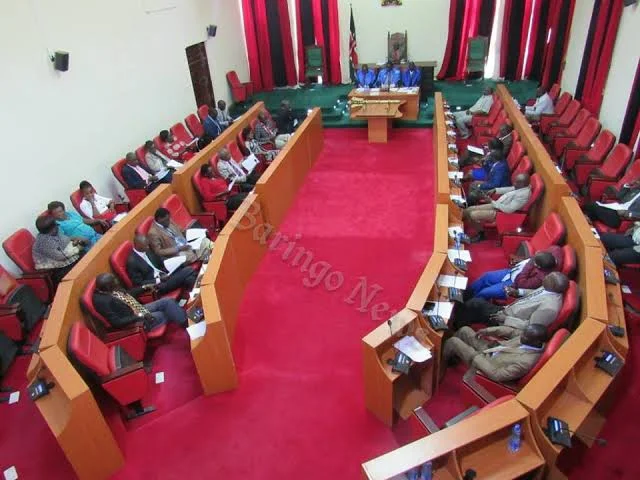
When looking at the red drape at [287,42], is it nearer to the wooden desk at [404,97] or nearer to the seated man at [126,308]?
the wooden desk at [404,97]

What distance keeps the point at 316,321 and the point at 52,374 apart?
216 cm

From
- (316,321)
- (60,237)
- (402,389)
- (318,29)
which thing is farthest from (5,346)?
(318,29)

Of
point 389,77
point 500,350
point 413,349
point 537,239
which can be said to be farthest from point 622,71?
point 413,349

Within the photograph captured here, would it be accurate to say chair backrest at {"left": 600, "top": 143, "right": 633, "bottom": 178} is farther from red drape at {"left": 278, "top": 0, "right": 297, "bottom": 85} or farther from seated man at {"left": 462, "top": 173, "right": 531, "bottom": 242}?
red drape at {"left": 278, "top": 0, "right": 297, "bottom": 85}

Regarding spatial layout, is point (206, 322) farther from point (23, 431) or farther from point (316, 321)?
point (23, 431)

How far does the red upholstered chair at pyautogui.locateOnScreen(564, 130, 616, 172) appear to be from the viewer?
5.80 metres

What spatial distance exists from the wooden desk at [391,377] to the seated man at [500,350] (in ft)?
0.87

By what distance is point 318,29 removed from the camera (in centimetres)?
1098

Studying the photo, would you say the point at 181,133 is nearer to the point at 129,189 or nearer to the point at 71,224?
the point at 129,189

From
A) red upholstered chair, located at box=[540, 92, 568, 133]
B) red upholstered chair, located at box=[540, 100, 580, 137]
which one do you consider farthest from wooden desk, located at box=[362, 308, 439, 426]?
red upholstered chair, located at box=[540, 92, 568, 133]

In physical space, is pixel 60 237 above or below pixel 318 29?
below

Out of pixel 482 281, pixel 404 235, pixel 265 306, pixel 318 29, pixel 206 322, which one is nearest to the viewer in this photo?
pixel 206 322

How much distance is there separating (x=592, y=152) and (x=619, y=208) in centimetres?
161

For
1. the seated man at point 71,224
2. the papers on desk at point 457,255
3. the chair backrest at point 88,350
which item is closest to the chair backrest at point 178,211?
the seated man at point 71,224
